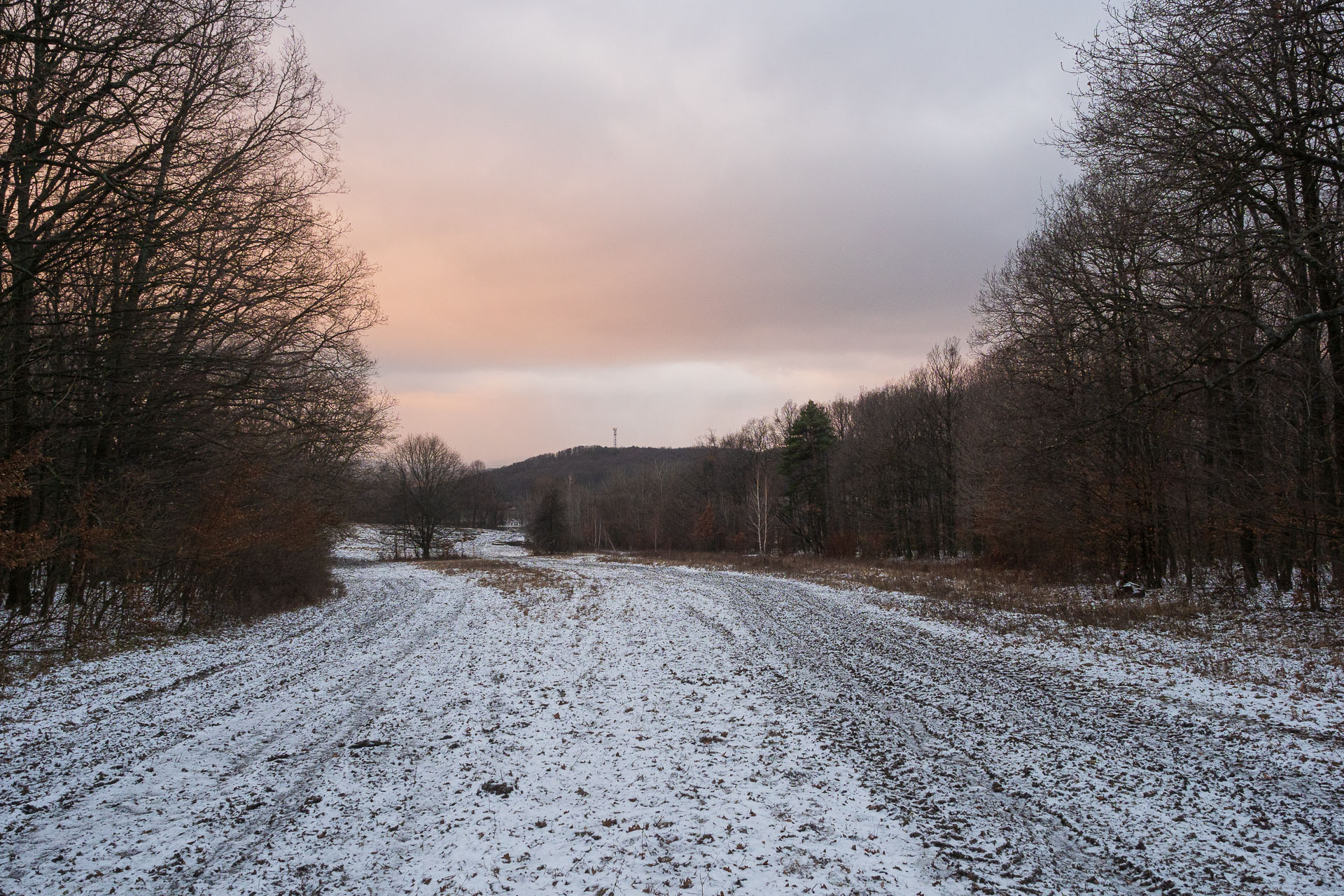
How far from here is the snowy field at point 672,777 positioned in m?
4.13

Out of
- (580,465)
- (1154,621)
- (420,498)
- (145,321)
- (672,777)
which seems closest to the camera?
(672,777)

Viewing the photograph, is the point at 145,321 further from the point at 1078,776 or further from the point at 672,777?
the point at 1078,776

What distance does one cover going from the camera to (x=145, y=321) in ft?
32.2

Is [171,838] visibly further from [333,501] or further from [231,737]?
[333,501]

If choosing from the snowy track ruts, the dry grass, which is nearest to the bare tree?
the dry grass

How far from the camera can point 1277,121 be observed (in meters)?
8.04

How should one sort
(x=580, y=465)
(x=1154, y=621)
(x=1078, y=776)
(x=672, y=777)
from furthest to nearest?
(x=580, y=465), (x=1154, y=621), (x=672, y=777), (x=1078, y=776)

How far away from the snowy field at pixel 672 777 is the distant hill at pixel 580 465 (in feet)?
419

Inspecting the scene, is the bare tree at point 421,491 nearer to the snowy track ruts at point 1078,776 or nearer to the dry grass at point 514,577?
the dry grass at point 514,577

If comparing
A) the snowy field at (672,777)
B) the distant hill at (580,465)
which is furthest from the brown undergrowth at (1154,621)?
the distant hill at (580,465)

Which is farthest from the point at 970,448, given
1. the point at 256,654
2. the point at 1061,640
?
the point at 256,654

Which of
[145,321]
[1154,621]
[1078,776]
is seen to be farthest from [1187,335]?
[145,321]

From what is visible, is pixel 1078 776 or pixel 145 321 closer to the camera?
pixel 1078 776

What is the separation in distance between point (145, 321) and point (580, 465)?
548 ft
